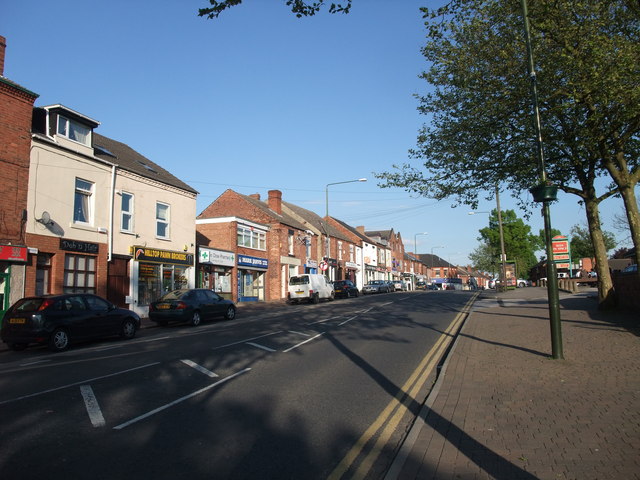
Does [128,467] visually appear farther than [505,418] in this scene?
No

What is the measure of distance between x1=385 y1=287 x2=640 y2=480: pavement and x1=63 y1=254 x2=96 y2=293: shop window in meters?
15.4

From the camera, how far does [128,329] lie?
47.0 feet

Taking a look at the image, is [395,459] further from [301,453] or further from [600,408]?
[600,408]

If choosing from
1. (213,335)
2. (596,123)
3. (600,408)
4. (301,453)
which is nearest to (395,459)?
(301,453)

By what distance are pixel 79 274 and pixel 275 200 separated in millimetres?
24794

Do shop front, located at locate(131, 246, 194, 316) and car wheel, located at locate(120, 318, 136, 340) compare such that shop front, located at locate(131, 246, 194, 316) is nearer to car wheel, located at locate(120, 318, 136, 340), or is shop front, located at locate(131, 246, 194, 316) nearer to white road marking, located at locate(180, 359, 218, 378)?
car wheel, located at locate(120, 318, 136, 340)

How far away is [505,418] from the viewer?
557cm

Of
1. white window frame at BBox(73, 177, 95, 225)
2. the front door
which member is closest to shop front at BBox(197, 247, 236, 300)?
white window frame at BBox(73, 177, 95, 225)

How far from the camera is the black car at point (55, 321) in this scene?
11609 mm

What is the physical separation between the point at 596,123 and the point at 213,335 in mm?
12703

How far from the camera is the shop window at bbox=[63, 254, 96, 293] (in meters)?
18.3

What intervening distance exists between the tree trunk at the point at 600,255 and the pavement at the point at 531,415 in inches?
203

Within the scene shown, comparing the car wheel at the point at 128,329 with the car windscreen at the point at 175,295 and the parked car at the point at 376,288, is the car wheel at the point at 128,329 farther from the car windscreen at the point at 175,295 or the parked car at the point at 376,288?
the parked car at the point at 376,288

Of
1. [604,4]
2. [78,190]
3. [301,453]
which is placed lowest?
[301,453]
